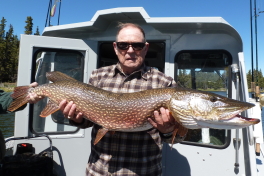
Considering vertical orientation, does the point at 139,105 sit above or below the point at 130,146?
above

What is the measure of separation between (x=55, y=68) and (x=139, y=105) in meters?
2.17

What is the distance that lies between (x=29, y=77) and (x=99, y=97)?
5.26 ft

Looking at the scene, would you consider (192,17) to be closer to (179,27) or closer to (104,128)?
(179,27)

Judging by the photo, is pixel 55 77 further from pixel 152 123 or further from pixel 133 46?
pixel 152 123

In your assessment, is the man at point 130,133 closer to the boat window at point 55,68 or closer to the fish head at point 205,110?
the fish head at point 205,110

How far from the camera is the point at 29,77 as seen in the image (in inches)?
124

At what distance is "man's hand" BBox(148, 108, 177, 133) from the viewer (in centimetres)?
195

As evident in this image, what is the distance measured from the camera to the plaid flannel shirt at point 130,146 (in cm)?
202

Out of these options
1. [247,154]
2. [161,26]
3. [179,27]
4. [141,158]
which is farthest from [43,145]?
[247,154]

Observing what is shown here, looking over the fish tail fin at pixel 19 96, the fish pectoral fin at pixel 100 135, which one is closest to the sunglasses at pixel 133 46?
the fish pectoral fin at pixel 100 135

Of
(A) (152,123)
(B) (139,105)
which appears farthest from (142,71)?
(A) (152,123)

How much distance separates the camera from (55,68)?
3.59 m

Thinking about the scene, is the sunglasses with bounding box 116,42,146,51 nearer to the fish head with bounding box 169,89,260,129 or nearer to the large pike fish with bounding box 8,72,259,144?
the large pike fish with bounding box 8,72,259,144

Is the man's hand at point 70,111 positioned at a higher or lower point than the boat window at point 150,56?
lower
